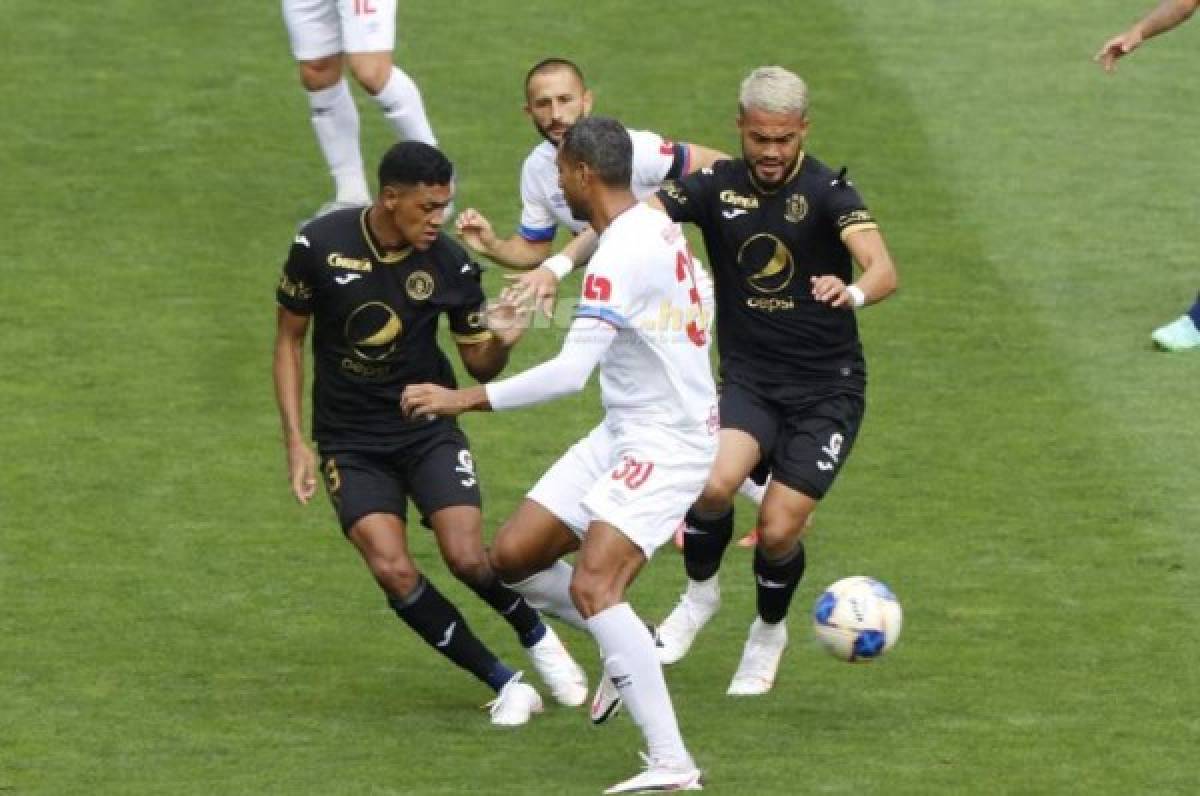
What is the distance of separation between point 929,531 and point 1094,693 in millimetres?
2365

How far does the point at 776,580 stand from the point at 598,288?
6.38 feet

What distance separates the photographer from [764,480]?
497 inches

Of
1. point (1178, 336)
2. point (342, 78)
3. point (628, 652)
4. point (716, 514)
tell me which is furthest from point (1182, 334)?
point (628, 652)

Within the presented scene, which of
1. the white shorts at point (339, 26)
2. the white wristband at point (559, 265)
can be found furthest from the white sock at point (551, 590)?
the white shorts at point (339, 26)

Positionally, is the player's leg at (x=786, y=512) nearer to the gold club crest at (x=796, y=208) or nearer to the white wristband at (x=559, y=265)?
the gold club crest at (x=796, y=208)

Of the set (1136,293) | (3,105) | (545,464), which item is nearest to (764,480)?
(545,464)

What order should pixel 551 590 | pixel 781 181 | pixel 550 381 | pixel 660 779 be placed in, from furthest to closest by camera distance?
1. pixel 781 181
2. pixel 551 590
3. pixel 550 381
4. pixel 660 779

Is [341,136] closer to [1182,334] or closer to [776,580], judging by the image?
[1182,334]

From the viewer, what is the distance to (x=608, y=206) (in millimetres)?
10617

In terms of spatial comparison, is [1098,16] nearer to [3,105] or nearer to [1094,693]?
[3,105]

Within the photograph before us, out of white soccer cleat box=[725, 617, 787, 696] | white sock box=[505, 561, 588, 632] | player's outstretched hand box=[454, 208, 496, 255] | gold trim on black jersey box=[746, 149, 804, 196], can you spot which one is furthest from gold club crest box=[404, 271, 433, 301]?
white soccer cleat box=[725, 617, 787, 696]

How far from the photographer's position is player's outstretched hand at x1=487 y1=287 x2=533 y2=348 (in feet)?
37.1

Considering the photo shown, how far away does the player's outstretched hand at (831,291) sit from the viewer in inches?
436

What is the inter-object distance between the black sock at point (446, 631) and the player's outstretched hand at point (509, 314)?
3.44 ft
